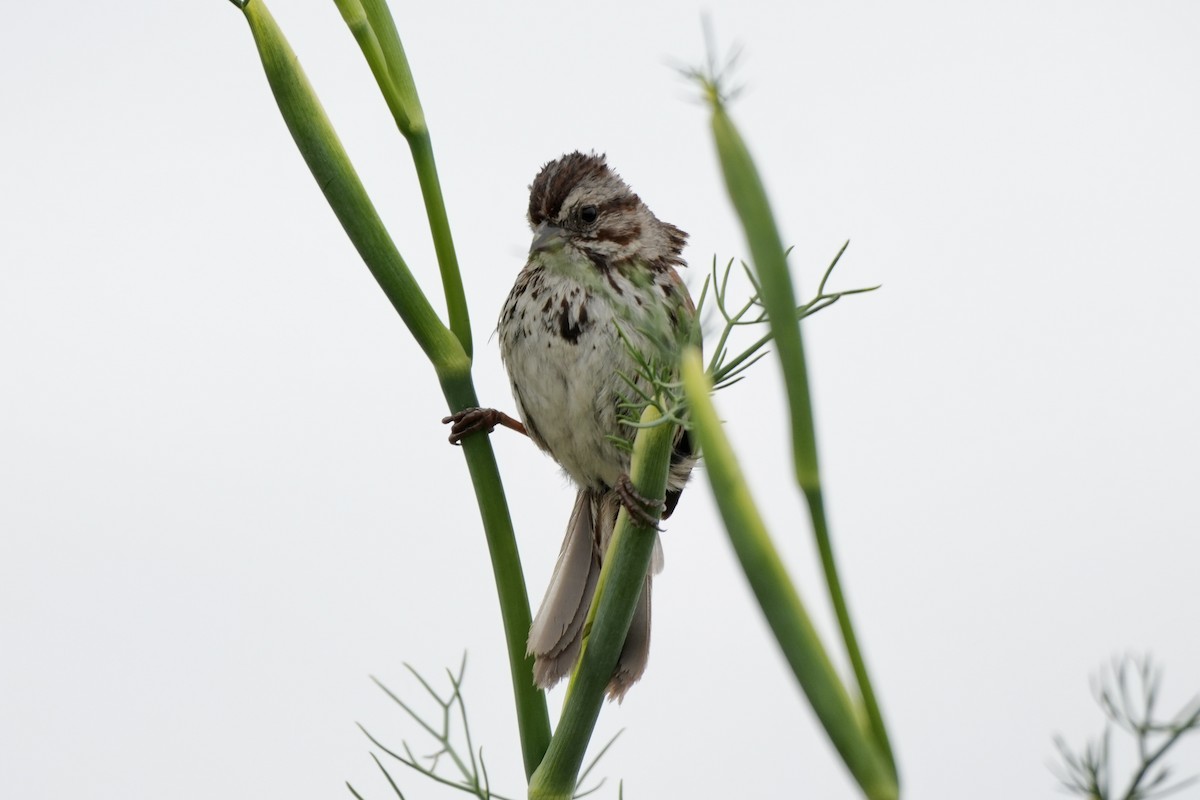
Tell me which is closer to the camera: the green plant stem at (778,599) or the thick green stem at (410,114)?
the green plant stem at (778,599)

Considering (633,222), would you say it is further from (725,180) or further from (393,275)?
(725,180)

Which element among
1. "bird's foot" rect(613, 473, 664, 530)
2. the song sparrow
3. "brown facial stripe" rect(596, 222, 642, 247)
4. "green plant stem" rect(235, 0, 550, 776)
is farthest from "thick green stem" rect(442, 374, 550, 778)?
"brown facial stripe" rect(596, 222, 642, 247)

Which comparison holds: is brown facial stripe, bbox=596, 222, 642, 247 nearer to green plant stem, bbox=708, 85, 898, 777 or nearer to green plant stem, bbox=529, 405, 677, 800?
green plant stem, bbox=529, 405, 677, 800

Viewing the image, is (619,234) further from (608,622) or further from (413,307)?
(608,622)

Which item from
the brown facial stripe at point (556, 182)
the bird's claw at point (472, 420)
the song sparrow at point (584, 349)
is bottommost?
the bird's claw at point (472, 420)

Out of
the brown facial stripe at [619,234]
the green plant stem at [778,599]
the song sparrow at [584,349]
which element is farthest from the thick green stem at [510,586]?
the brown facial stripe at [619,234]

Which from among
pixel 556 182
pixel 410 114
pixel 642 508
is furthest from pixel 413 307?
pixel 556 182

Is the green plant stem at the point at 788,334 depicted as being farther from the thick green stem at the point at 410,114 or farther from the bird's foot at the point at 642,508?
the thick green stem at the point at 410,114
